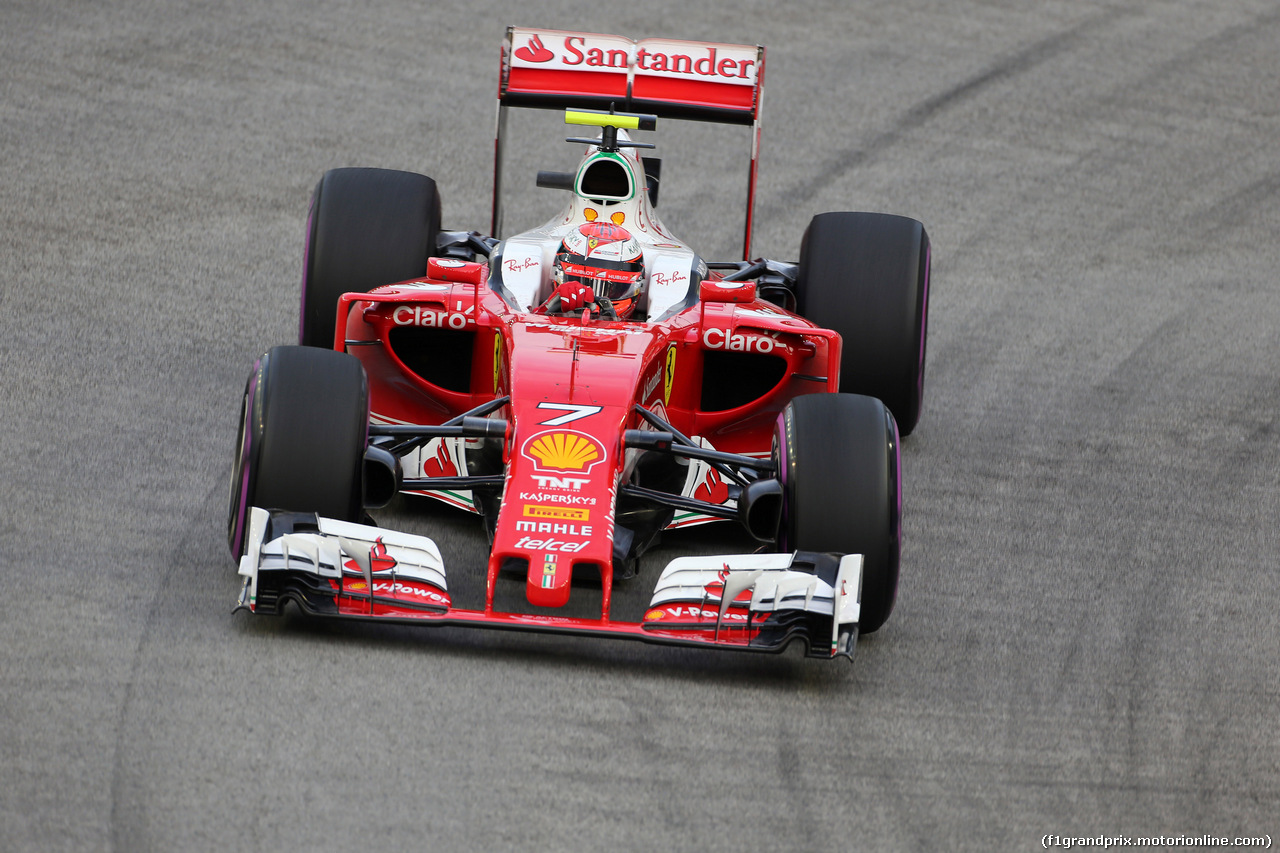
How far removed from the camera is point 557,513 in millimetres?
7148

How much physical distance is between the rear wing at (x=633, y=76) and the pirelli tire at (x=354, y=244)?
75 cm

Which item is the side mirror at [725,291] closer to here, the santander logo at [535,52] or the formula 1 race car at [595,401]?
the formula 1 race car at [595,401]

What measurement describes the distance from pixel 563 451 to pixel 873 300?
2589 millimetres

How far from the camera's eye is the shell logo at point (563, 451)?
7320 millimetres

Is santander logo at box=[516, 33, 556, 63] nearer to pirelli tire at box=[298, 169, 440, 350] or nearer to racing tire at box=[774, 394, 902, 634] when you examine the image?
pirelli tire at box=[298, 169, 440, 350]

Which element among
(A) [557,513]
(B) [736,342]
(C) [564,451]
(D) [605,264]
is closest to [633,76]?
(D) [605,264]

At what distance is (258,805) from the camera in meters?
5.91

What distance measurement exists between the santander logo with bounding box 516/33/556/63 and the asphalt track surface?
2323 millimetres

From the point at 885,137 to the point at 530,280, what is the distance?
6.95 metres

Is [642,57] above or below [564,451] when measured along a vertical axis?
above

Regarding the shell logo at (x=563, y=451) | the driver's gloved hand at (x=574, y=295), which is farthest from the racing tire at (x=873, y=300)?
the shell logo at (x=563, y=451)

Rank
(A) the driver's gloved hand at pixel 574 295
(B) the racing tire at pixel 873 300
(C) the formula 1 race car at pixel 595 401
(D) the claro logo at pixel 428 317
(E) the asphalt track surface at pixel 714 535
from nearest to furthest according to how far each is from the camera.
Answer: (E) the asphalt track surface at pixel 714 535, (C) the formula 1 race car at pixel 595 401, (A) the driver's gloved hand at pixel 574 295, (D) the claro logo at pixel 428 317, (B) the racing tire at pixel 873 300

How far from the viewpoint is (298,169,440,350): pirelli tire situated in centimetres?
936

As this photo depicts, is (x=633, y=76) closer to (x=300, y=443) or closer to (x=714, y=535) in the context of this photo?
(x=714, y=535)
